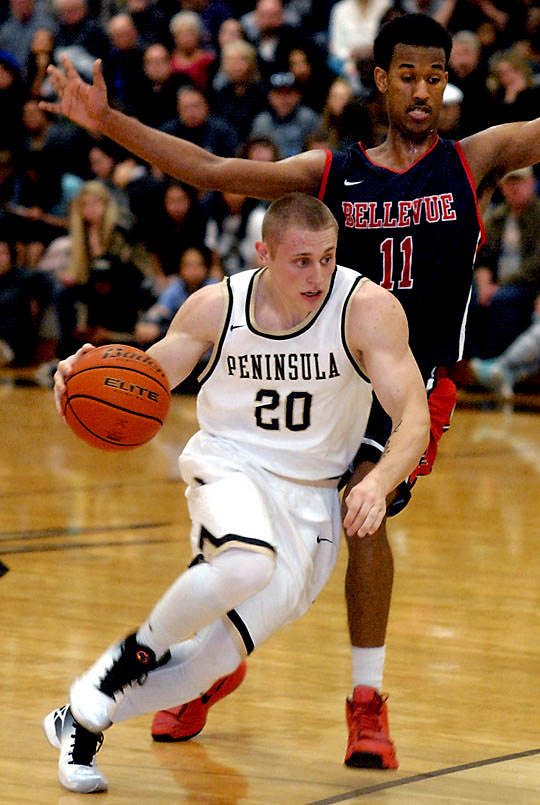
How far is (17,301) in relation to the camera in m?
13.9

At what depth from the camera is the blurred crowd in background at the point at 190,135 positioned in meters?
11.9

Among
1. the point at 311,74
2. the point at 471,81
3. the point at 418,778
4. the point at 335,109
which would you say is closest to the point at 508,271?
the point at 471,81

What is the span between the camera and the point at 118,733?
14.8 feet

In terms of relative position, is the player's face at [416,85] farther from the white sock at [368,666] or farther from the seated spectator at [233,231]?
the seated spectator at [233,231]

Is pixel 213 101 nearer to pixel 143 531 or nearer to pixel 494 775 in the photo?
pixel 143 531

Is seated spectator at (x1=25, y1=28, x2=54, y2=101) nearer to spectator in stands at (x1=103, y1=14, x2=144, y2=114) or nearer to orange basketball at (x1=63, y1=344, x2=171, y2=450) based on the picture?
spectator in stands at (x1=103, y1=14, x2=144, y2=114)

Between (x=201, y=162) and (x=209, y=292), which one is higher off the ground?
(x=201, y=162)

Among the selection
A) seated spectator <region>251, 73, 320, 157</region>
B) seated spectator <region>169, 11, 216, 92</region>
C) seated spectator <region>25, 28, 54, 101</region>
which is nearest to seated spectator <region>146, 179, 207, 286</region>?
seated spectator <region>251, 73, 320, 157</region>

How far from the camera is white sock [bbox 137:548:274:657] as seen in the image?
3.88 meters

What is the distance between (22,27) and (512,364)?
Result: 22.6ft

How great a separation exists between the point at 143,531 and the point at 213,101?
289 inches

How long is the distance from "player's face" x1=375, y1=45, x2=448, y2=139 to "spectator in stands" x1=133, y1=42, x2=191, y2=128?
9.76 metres

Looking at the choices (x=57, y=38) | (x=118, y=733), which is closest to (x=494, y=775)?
(x=118, y=733)

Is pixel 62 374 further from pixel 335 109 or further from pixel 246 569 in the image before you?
pixel 335 109
